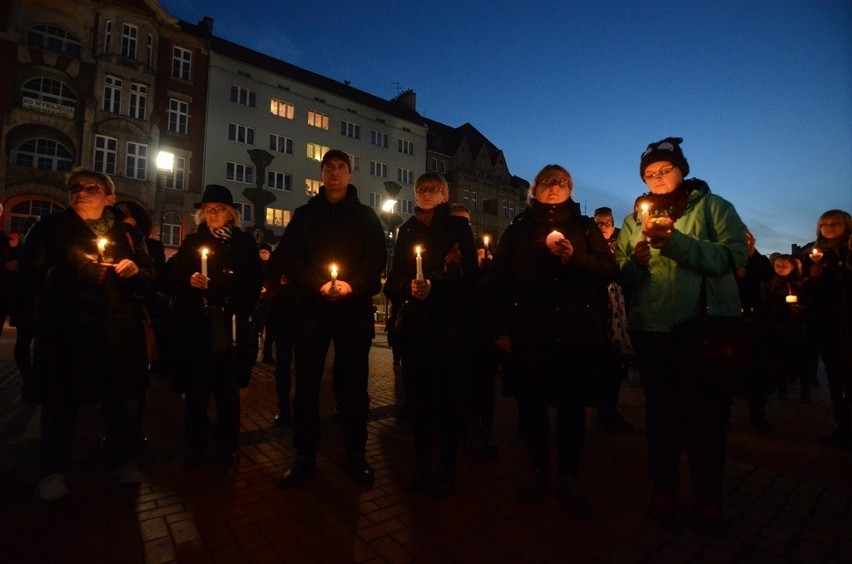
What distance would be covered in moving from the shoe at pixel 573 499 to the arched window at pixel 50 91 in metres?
33.8

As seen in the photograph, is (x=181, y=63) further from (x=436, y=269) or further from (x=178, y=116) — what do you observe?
(x=436, y=269)

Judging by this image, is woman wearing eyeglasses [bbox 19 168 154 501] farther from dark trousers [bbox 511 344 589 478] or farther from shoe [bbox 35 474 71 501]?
dark trousers [bbox 511 344 589 478]

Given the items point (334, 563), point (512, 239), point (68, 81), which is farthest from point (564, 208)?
point (68, 81)

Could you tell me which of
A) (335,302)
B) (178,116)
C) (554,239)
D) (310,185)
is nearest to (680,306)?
(554,239)

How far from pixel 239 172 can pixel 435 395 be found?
3343 cm

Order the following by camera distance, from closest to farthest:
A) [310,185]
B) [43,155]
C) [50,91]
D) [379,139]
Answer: [43,155]
[50,91]
[310,185]
[379,139]

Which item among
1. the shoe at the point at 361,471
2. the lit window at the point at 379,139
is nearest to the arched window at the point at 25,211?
the lit window at the point at 379,139

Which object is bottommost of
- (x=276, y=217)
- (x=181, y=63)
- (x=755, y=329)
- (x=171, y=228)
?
(x=755, y=329)

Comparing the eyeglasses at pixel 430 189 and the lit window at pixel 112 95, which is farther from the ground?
the lit window at pixel 112 95

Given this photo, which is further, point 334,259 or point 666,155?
point 334,259

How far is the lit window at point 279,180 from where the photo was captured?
34562 mm

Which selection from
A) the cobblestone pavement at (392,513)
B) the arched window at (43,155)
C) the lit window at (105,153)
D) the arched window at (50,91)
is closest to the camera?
the cobblestone pavement at (392,513)

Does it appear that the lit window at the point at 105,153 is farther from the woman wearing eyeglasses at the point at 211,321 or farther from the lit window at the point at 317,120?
the woman wearing eyeglasses at the point at 211,321

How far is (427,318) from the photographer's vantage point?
129 inches
